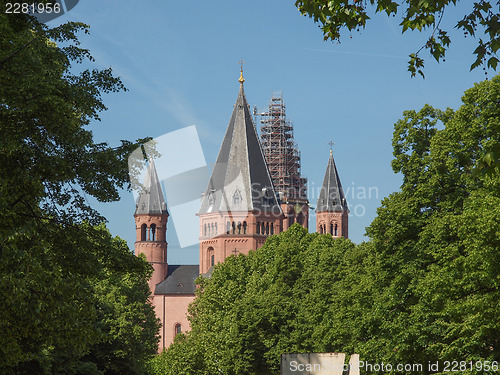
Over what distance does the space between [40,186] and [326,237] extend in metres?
41.0

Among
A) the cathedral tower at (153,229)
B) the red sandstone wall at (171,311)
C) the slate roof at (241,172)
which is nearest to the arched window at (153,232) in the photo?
the cathedral tower at (153,229)

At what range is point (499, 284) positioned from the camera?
80.9 feet

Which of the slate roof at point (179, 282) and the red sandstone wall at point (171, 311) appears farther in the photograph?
the slate roof at point (179, 282)

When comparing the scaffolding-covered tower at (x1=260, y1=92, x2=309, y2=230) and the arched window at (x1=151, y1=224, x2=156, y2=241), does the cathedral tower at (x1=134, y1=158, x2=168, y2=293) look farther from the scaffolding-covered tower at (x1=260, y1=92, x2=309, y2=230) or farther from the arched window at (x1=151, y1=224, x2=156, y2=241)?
the scaffolding-covered tower at (x1=260, y1=92, x2=309, y2=230)

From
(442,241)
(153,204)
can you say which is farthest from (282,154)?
(442,241)

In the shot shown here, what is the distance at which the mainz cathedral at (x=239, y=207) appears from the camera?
115 m

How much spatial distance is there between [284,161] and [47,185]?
12203 cm

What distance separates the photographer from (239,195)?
116 m

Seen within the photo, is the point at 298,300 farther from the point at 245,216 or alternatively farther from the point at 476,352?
the point at 245,216

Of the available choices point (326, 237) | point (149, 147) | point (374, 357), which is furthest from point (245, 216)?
point (149, 147)

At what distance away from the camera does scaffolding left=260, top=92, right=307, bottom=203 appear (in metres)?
139
